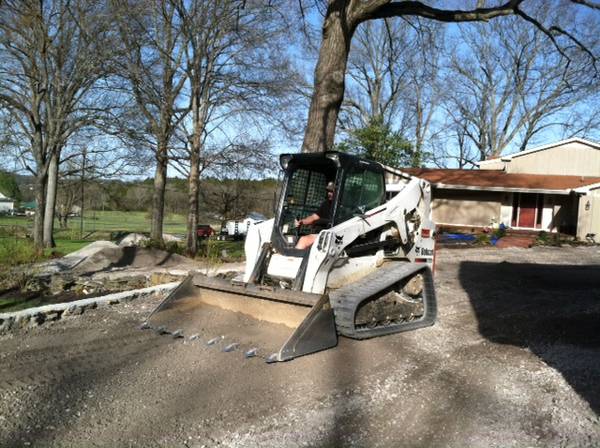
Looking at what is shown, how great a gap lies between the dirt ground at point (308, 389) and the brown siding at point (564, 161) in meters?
24.6

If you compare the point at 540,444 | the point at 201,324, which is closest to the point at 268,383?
the point at 201,324

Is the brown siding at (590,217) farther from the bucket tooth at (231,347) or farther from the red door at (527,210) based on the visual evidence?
the bucket tooth at (231,347)

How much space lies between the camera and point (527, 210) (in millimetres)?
27500

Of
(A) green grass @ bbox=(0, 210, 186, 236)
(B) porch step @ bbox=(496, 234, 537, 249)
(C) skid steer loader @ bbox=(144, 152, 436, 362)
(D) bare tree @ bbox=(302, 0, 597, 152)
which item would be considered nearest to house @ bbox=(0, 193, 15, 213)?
(A) green grass @ bbox=(0, 210, 186, 236)

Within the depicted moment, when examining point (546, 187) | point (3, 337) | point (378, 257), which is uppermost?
point (546, 187)

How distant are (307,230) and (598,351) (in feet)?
12.4

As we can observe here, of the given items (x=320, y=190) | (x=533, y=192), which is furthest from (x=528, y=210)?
(x=320, y=190)

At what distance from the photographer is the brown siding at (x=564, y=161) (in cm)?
2944

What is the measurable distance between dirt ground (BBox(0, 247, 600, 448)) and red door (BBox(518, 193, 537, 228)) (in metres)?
20.9

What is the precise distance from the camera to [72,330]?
7.01 m

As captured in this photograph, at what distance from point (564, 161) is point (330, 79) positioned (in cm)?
2306

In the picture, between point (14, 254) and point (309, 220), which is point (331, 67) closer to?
point (309, 220)

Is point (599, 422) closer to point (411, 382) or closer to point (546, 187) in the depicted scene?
point (411, 382)

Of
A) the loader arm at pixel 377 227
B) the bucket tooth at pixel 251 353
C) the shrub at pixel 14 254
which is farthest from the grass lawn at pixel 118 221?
the bucket tooth at pixel 251 353
